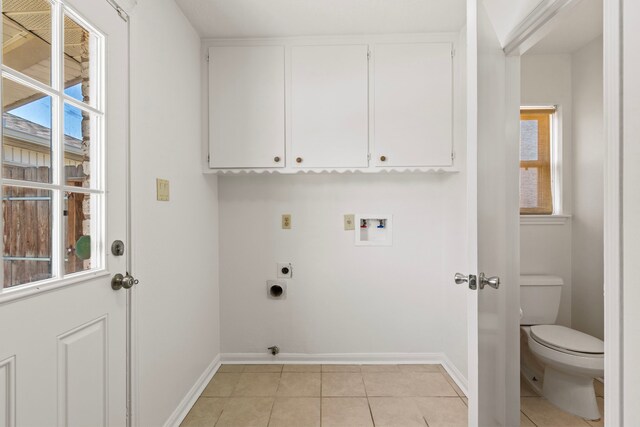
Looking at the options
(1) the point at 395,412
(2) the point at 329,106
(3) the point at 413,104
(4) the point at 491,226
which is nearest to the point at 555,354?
(1) the point at 395,412

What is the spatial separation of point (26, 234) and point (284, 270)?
66.0 inches

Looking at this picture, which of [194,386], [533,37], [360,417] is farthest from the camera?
[194,386]

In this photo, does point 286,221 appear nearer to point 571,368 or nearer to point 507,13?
point 507,13

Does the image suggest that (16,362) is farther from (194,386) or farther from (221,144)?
(221,144)

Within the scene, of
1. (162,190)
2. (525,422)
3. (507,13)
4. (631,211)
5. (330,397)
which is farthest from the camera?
(330,397)

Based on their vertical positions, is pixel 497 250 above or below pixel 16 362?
above

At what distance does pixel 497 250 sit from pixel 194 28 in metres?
2.21

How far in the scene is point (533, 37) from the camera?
1.34 m

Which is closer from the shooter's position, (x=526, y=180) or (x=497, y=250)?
(x=497, y=250)

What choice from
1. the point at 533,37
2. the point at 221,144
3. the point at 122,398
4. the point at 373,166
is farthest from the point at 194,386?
the point at 533,37

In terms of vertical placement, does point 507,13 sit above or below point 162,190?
above

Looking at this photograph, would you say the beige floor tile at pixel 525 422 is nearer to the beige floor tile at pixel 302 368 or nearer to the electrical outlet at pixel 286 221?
the beige floor tile at pixel 302 368

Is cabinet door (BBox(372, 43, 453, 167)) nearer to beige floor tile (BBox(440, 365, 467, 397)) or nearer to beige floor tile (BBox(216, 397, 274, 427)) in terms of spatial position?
beige floor tile (BBox(440, 365, 467, 397))

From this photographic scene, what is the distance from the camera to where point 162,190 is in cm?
159
